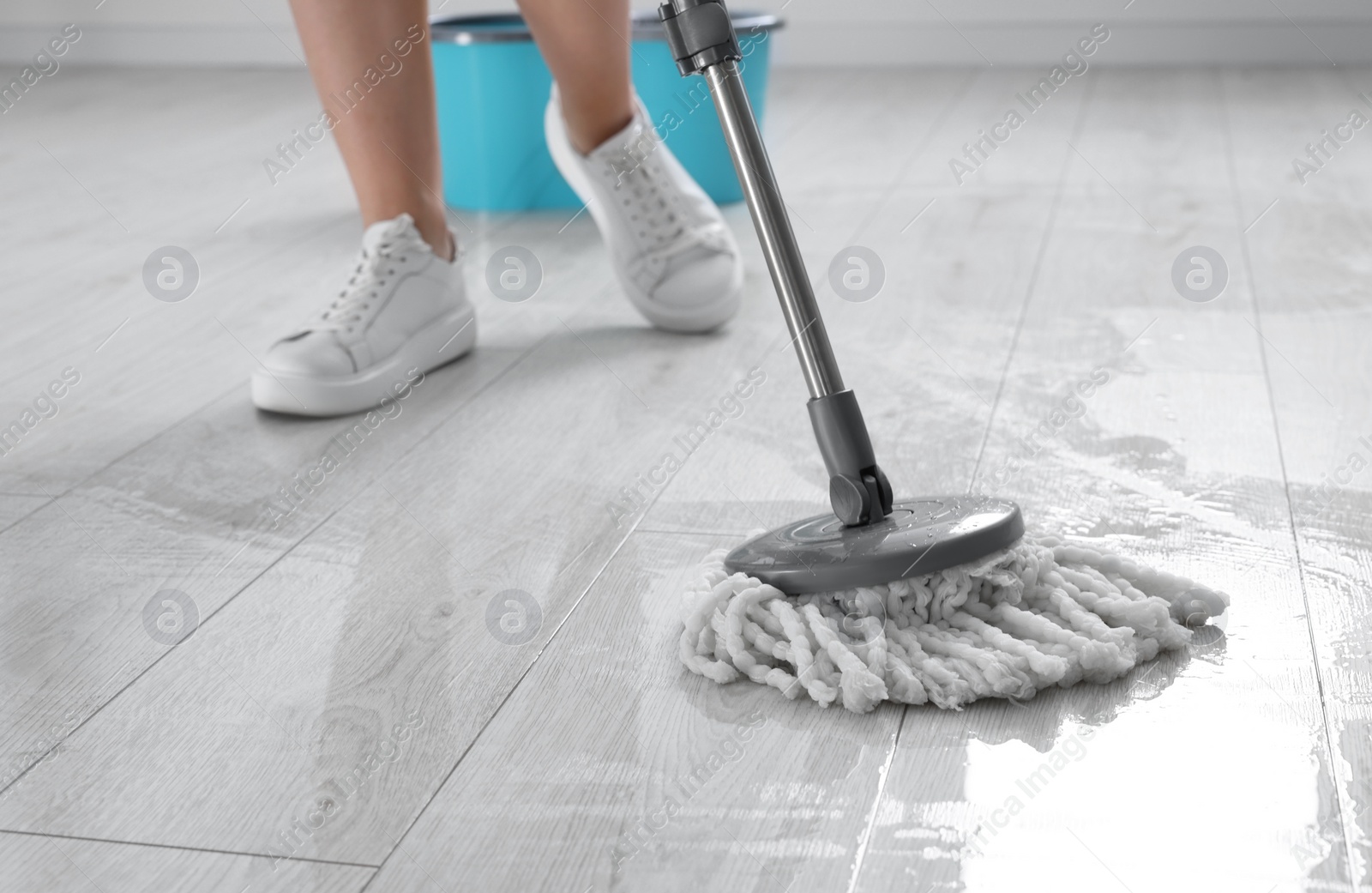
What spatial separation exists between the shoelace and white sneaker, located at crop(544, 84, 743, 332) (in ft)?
0.76

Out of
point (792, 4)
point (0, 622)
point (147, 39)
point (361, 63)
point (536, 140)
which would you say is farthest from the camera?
point (147, 39)

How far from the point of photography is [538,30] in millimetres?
1271

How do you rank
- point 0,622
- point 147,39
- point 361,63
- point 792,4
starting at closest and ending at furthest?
point 0,622, point 361,63, point 792,4, point 147,39

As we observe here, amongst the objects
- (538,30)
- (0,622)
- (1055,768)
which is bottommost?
(1055,768)

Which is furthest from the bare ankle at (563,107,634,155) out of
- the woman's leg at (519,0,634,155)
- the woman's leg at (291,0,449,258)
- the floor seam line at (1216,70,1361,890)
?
the floor seam line at (1216,70,1361,890)

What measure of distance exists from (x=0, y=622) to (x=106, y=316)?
0.69 metres

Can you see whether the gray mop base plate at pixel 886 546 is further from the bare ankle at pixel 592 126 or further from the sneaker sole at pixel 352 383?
the bare ankle at pixel 592 126

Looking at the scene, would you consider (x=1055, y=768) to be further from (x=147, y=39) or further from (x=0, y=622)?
(x=147, y=39)

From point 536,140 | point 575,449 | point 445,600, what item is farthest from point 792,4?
point 445,600

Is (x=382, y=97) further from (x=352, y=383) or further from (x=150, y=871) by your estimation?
(x=150, y=871)

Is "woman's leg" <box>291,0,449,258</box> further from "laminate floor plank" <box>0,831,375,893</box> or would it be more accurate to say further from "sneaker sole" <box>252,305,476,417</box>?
"laminate floor plank" <box>0,831,375,893</box>

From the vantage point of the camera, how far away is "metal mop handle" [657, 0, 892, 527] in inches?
25.9

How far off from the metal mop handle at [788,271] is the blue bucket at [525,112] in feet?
3.71

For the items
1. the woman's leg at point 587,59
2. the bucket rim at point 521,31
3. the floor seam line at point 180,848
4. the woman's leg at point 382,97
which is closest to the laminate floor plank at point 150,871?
the floor seam line at point 180,848
